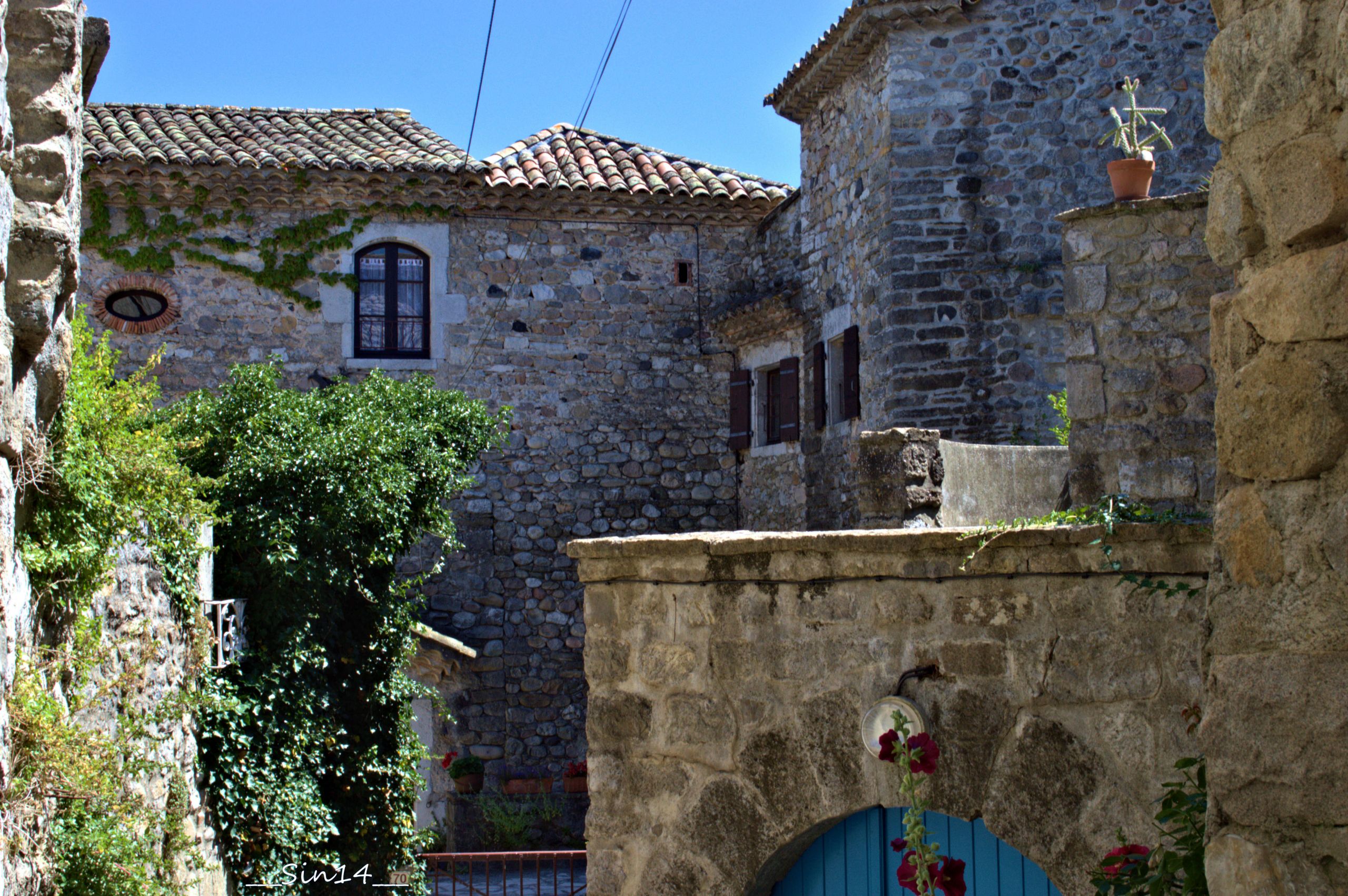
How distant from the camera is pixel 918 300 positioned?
36.5ft

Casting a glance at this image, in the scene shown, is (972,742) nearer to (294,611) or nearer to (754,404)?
(294,611)

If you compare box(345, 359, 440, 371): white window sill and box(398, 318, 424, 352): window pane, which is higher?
box(398, 318, 424, 352): window pane

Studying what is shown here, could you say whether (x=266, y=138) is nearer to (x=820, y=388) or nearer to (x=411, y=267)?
(x=411, y=267)

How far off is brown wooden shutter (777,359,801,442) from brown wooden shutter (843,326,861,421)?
2.98 feet

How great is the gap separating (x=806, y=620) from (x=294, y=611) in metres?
5.12

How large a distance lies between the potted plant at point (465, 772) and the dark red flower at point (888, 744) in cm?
945

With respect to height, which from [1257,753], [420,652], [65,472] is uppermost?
[65,472]

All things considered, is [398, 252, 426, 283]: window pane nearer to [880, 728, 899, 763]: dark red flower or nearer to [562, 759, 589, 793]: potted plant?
[562, 759, 589, 793]: potted plant

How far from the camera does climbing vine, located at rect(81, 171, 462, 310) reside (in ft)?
41.4

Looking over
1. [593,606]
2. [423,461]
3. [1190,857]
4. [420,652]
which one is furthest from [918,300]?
[1190,857]

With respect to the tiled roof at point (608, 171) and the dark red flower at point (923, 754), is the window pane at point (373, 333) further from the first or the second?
the dark red flower at point (923, 754)

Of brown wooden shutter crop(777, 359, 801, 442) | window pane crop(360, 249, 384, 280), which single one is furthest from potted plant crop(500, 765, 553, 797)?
window pane crop(360, 249, 384, 280)

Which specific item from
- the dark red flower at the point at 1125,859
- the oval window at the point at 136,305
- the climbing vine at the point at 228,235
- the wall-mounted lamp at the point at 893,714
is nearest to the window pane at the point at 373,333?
the climbing vine at the point at 228,235

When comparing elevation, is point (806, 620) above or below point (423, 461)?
below
